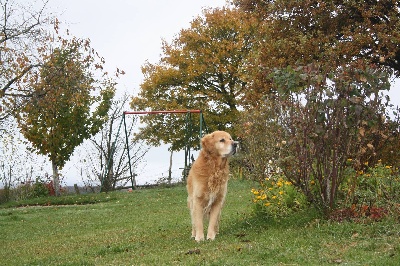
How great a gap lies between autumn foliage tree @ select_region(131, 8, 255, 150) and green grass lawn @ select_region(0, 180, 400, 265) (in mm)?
24821

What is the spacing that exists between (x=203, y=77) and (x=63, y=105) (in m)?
21.6

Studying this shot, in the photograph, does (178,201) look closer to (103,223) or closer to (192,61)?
(103,223)

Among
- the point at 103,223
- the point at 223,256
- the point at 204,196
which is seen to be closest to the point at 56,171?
the point at 103,223

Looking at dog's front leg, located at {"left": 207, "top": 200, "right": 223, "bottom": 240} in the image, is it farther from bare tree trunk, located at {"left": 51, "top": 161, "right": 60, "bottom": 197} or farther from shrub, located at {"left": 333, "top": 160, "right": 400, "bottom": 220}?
bare tree trunk, located at {"left": 51, "top": 161, "right": 60, "bottom": 197}

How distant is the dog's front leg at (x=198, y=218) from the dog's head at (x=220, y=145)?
2.63ft

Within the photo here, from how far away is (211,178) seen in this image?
877 centimetres

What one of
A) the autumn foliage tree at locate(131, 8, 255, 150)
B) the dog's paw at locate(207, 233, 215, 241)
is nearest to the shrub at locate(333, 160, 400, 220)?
the dog's paw at locate(207, 233, 215, 241)

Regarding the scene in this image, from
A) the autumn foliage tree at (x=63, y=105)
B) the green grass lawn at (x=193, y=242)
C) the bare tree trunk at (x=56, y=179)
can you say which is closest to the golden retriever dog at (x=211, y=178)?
the green grass lawn at (x=193, y=242)

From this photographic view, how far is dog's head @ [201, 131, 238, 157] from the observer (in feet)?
28.8

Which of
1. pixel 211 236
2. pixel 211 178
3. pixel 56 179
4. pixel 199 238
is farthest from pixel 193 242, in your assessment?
pixel 56 179

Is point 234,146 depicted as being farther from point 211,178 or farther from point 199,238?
point 199,238

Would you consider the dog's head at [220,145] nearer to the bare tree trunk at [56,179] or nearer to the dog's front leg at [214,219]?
the dog's front leg at [214,219]

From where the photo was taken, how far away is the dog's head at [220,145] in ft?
28.8

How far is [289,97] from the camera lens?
339 inches
